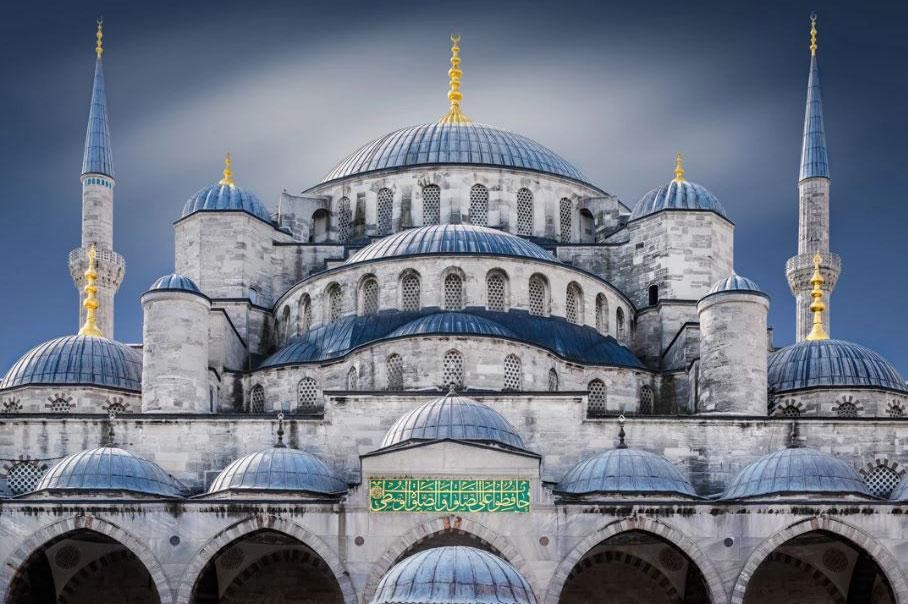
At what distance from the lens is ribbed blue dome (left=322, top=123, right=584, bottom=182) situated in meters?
50.0

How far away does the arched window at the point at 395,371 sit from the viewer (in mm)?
41031

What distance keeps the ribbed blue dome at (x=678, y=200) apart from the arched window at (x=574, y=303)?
4111 millimetres

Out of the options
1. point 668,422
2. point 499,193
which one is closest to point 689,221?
point 499,193

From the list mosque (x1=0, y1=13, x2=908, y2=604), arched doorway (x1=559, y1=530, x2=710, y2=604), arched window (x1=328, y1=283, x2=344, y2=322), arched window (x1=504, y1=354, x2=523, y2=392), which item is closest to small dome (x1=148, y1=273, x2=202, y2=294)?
mosque (x1=0, y1=13, x2=908, y2=604)

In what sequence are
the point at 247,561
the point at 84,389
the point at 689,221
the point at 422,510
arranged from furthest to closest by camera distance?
the point at 689,221 → the point at 84,389 → the point at 247,561 → the point at 422,510

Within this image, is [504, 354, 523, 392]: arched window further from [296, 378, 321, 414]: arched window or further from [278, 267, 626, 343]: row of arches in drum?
[296, 378, 321, 414]: arched window

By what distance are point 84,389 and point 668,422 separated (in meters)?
12.1

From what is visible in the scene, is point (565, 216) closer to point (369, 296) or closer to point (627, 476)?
point (369, 296)

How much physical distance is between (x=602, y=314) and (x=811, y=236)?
7.78 m

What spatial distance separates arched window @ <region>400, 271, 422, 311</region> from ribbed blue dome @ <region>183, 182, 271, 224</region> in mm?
6012

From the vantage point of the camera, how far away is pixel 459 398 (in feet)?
125

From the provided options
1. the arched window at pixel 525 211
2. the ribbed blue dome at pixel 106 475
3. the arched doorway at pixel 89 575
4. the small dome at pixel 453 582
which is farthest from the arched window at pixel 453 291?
the small dome at pixel 453 582

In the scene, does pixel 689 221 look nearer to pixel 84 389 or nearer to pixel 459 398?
pixel 459 398

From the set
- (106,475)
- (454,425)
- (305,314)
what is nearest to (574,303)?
(305,314)
